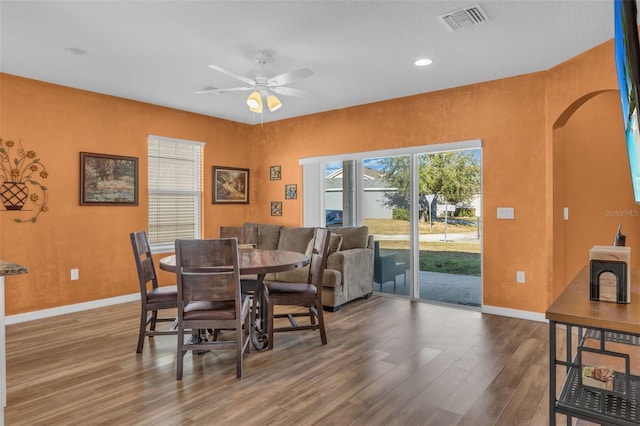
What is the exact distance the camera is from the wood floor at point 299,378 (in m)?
2.27

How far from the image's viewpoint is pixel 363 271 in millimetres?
5031

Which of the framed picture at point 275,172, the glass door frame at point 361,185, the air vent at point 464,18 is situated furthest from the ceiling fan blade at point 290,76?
the framed picture at point 275,172

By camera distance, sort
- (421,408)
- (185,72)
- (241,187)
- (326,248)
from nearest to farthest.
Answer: (421,408)
(326,248)
(185,72)
(241,187)

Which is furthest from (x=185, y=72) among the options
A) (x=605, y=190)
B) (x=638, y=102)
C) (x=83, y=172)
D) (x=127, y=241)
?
(x=605, y=190)

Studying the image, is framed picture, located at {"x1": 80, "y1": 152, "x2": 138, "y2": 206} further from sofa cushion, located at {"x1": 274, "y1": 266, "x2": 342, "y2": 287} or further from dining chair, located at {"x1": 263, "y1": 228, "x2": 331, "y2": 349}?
dining chair, located at {"x1": 263, "y1": 228, "x2": 331, "y2": 349}

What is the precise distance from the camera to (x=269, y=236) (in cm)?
583

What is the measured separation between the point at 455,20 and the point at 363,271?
307 cm

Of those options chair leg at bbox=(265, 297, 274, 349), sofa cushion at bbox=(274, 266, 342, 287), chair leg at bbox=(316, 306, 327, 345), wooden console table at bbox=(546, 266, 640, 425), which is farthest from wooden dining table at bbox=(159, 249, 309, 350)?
wooden console table at bbox=(546, 266, 640, 425)

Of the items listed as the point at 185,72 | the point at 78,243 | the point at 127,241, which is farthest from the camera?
the point at 127,241

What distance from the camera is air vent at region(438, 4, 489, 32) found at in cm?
276

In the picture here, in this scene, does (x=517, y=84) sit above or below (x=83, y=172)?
above

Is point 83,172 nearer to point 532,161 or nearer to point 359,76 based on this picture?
point 359,76

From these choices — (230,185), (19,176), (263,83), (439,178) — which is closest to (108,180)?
(19,176)

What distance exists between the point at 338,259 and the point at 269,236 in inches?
60.6
